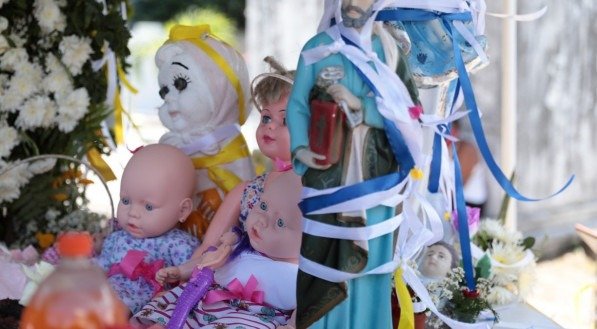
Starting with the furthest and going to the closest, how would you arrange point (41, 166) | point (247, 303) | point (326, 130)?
point (41, 166) < point (247, 303) < point (326, 130)

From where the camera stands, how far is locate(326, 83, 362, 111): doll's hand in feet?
8.43

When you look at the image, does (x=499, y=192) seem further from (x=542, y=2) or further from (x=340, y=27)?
(x=340, y=27)

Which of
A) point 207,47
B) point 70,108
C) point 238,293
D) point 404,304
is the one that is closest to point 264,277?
point 238,293

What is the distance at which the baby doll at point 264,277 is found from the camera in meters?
3.09

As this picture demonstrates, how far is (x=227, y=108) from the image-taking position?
3.80 meters

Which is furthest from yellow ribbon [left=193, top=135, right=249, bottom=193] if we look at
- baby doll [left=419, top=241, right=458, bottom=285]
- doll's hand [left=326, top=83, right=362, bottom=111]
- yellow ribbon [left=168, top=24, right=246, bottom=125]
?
doll's hand [left=326, top=83, right=362, bottom=111]

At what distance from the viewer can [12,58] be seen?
164 inches

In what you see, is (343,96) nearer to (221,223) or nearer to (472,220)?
(221,223)

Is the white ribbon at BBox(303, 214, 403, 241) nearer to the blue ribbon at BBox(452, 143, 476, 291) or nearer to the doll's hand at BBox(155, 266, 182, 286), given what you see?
the blue ribbon at BBox(452, 143, 476, 291)

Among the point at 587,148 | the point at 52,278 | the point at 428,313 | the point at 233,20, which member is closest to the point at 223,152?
the point at 428,313

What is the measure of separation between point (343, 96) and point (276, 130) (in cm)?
82

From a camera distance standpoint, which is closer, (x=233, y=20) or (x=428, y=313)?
(x=428, y=313)

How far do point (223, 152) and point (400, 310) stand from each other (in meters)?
1.18

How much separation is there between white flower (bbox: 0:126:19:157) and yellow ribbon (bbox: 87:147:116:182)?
0.35 meters
